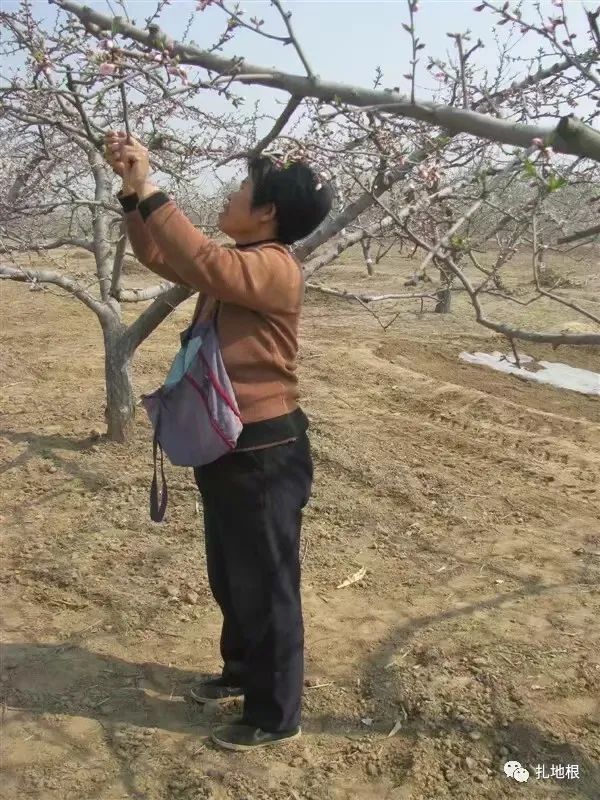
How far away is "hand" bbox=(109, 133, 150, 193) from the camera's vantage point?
181cm

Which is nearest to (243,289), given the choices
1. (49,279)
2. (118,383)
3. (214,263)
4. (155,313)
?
(214,263)

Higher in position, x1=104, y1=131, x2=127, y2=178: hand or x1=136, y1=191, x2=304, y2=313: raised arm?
x1=104, y1=131, x2=127, y2=178: hand

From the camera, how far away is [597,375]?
789 centimetres

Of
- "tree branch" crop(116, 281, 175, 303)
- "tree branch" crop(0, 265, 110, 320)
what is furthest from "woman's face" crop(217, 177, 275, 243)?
"tree branch" crop(0, 265, 110, 320)

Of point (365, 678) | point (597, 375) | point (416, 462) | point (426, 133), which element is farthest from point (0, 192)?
point (597, 375)

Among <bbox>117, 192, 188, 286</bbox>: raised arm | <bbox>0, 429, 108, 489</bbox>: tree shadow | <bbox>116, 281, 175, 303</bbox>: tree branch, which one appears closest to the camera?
<bbox>117, 192, 188, 286</bbox>: raised arm

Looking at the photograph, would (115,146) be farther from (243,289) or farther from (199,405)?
(199,405)

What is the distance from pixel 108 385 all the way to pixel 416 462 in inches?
78.2

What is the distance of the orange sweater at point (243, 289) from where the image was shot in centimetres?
179

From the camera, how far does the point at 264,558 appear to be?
213 cm

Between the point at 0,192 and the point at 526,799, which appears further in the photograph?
the point at 0,192

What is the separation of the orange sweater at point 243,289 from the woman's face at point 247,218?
0.03 meters

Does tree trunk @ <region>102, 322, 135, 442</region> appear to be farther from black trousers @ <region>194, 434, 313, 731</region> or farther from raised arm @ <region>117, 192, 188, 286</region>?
raised arm @ <region>117, 192, 188, 286</region>

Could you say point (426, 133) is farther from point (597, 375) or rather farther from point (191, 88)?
point (597, 375)
